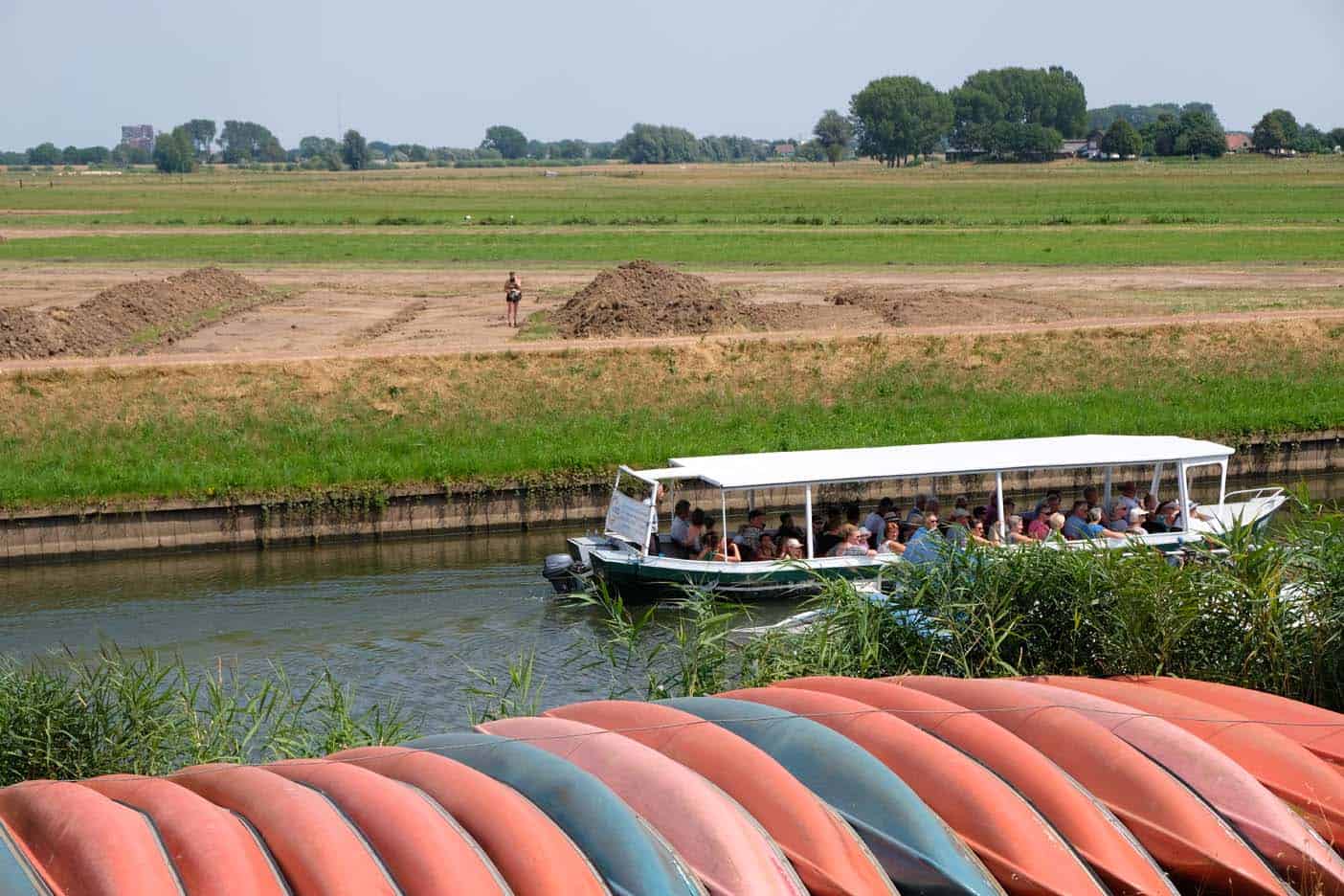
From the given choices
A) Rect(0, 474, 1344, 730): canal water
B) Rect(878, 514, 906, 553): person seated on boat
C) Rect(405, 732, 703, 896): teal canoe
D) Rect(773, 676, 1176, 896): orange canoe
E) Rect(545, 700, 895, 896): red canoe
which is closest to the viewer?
Rect(405, 732, 703, 896): teal canoe

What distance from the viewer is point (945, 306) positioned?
4300cm

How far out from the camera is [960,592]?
41.4 ft

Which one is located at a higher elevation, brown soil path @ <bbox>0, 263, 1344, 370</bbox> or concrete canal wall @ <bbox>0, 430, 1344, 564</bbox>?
brown soil path @ <bbox>0, 263, 1344, 370</bbox>

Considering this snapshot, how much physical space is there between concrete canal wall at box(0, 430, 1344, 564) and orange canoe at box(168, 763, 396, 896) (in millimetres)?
17239

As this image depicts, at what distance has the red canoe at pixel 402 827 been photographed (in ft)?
25.7

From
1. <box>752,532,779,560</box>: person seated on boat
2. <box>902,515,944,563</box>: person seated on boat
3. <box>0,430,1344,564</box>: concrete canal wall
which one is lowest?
<box>0,430,1344,564</box>: concrete canal wall

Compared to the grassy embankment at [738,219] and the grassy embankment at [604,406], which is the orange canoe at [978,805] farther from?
the grassy embankment at [738,219]

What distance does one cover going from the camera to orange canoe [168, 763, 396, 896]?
25.5 feet

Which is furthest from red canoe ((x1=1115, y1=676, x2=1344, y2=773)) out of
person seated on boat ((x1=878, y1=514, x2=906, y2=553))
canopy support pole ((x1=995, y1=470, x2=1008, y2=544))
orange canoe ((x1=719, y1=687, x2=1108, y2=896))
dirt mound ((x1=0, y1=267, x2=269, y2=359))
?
dirt mound ((x1=0, y1=267, x2=269, y2=359))

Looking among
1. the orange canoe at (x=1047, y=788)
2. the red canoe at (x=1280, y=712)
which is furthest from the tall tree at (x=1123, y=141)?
the orange canoe at (x=1047, y=788)

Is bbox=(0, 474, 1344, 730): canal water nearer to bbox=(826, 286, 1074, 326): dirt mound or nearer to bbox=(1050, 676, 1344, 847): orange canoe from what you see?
bbox=(1050, 676, 1344, 847): orange canoe

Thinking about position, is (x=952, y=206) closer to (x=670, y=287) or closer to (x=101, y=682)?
(x=670, y=287)

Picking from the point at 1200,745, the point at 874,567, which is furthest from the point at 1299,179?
the point at 1200,745

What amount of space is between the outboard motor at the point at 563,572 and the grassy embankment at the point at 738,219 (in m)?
37.3
